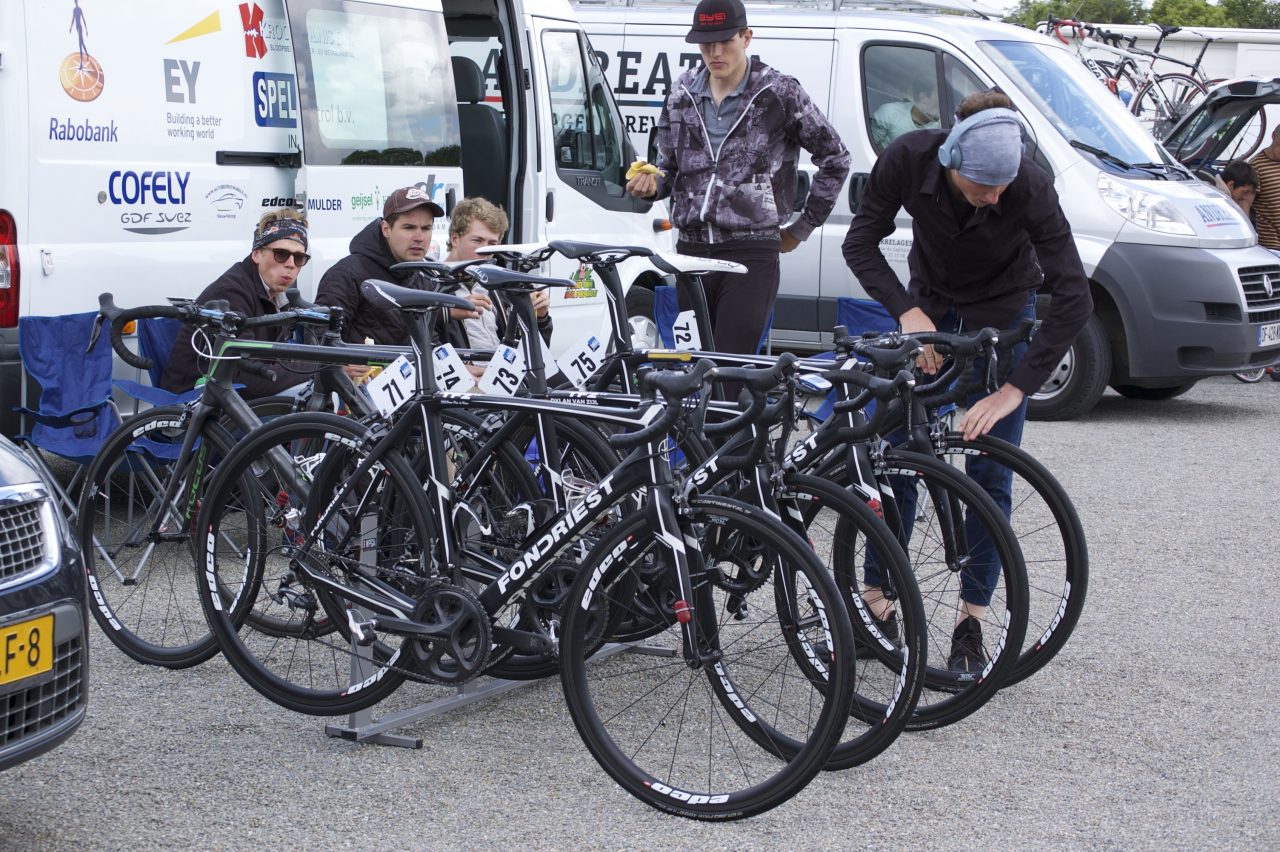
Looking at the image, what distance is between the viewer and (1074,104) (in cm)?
1043

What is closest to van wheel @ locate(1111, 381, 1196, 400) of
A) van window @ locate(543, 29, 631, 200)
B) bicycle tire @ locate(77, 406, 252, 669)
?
van window @ locate(543, 29, 631, 200)

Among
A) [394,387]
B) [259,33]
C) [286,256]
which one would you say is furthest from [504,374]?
[259,33]

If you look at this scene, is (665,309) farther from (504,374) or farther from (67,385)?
(504,374)

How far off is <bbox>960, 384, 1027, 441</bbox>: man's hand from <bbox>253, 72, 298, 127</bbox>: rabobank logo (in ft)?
11.4

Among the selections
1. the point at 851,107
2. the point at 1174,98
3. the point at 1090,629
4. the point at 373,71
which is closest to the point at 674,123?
the point at 373,71

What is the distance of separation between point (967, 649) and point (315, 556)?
6.31 feet

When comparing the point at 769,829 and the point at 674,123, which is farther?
the point at 674,123

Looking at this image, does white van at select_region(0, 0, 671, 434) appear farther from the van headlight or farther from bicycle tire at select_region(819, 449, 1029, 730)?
the van headlight

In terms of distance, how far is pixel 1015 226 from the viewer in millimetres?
4930

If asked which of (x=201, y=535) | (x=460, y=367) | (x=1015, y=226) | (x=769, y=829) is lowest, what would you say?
(x=769, y=829)

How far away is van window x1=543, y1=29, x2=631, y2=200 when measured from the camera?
8828 mm

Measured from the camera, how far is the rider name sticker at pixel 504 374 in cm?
443

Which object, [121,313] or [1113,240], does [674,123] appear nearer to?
[121,313]

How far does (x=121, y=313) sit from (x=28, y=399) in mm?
1172
